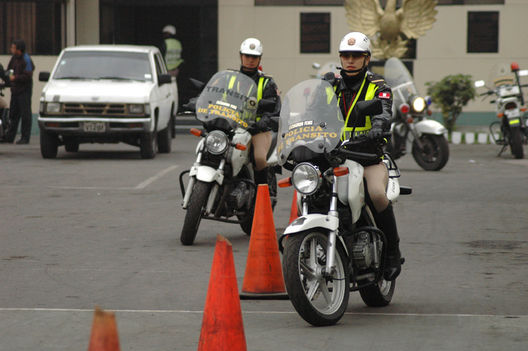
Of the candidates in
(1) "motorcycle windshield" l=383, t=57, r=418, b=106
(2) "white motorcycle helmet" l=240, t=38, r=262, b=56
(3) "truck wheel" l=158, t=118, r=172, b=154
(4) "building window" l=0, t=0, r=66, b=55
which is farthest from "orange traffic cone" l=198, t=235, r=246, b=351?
(4) "building window" l=0, t=0, r=66, b=55

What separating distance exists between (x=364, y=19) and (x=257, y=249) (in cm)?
1805

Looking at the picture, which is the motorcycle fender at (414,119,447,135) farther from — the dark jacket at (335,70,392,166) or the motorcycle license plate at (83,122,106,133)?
the dark jacket at (335,70,392,166)

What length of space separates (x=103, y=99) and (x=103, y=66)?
1.15 m

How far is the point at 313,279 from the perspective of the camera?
6.52m

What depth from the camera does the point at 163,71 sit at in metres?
20.9

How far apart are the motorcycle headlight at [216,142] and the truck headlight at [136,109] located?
905 cm

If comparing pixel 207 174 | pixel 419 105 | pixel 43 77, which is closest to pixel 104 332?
pixel 207 174

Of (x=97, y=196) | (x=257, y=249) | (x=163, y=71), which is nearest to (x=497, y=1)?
(x=163, y=71)

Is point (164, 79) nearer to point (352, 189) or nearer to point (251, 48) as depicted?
point (251, 48)

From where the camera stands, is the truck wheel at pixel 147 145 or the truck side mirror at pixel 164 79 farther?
the truck side mirror at pixel 164 79

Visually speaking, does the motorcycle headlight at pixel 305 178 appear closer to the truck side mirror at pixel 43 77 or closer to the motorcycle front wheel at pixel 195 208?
the motorcycle front wheel at pixel 195 208

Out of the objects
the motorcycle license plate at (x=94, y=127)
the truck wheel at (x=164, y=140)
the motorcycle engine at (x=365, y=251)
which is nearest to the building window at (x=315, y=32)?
the truck wheel at (x=164, y=140)

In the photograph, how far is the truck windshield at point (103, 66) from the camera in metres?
19.5

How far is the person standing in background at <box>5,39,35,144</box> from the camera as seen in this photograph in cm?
2266
